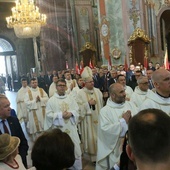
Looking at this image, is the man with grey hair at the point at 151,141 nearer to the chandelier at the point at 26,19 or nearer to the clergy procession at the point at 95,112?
the clergy procession at the point at 95,112

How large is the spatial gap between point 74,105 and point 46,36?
1496 centimetres

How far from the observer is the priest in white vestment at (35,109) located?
893 cm

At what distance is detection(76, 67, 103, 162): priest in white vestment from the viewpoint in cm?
667

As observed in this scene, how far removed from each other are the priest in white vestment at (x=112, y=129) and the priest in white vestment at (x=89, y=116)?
1.97m

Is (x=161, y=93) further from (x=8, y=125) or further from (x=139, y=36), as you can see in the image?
(x=139, y=36)

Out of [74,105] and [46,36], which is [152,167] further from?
[46,36]

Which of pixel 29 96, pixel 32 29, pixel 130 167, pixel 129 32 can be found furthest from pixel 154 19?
pixel 130 167

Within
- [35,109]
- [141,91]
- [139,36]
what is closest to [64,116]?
[141,91]

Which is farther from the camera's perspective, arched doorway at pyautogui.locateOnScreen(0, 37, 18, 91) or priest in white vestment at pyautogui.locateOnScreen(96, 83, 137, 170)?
arched doorway at pyautogui.locateOnScreen(0, 37, 18, 91)

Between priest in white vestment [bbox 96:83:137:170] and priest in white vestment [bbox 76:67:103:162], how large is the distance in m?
1.97

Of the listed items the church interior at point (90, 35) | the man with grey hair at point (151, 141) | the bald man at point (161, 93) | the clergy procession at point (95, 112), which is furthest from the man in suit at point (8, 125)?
the church interior at point (90, 35)

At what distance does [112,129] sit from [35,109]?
197 inches

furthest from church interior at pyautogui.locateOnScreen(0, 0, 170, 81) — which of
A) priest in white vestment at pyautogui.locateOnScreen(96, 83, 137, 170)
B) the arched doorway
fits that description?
priest in white vestment at pyautogui.locateOnScreen(96, 83, 137, 170)

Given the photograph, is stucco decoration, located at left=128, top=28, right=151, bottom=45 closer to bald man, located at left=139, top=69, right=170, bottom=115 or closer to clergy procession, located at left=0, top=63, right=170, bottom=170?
clergy procession, located at left=0, top=63, right=170, bottom=170
